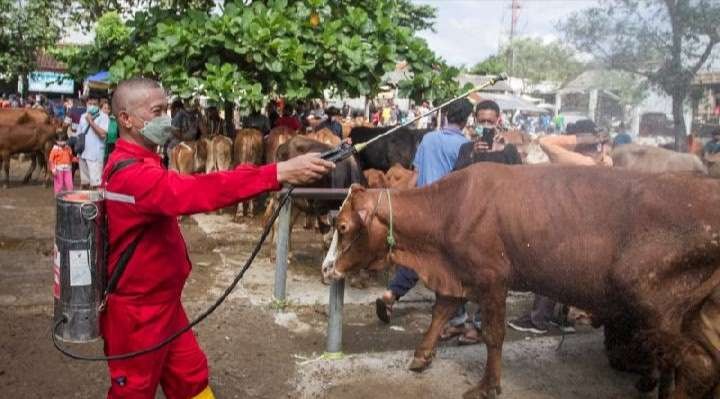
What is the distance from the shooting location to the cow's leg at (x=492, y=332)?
4.22m

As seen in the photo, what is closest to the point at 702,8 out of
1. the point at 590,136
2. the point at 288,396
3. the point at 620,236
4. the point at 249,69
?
the point at 590,136

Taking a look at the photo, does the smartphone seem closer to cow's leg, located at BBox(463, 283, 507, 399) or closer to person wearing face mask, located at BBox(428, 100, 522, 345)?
person wearing face mask, located at BBox(428, 100, 522, 345)

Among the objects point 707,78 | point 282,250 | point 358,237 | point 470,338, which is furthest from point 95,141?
point 707,78

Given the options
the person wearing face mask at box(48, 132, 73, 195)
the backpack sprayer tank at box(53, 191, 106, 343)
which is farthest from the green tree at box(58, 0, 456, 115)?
the backpack sprayer tank at box(53, 191, 106, 343)

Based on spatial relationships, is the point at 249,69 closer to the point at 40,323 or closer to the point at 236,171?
the point at 40,323

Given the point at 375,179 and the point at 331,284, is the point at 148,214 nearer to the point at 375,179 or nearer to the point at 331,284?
the point at 331,284

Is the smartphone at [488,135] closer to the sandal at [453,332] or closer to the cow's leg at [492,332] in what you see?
the sandal at [453,332]

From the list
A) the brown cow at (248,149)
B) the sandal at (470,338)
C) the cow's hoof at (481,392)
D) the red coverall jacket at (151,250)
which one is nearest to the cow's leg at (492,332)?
the cow's hoof at (481,392)

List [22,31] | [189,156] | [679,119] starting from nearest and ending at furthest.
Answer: [679,119] < [189,156] < [22,31]

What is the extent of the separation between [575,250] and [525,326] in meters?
2.36

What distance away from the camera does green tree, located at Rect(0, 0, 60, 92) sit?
58.6 ft

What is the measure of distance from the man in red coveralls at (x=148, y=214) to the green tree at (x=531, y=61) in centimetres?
5873

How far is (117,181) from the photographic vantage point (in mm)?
2908

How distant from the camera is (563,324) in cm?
627
